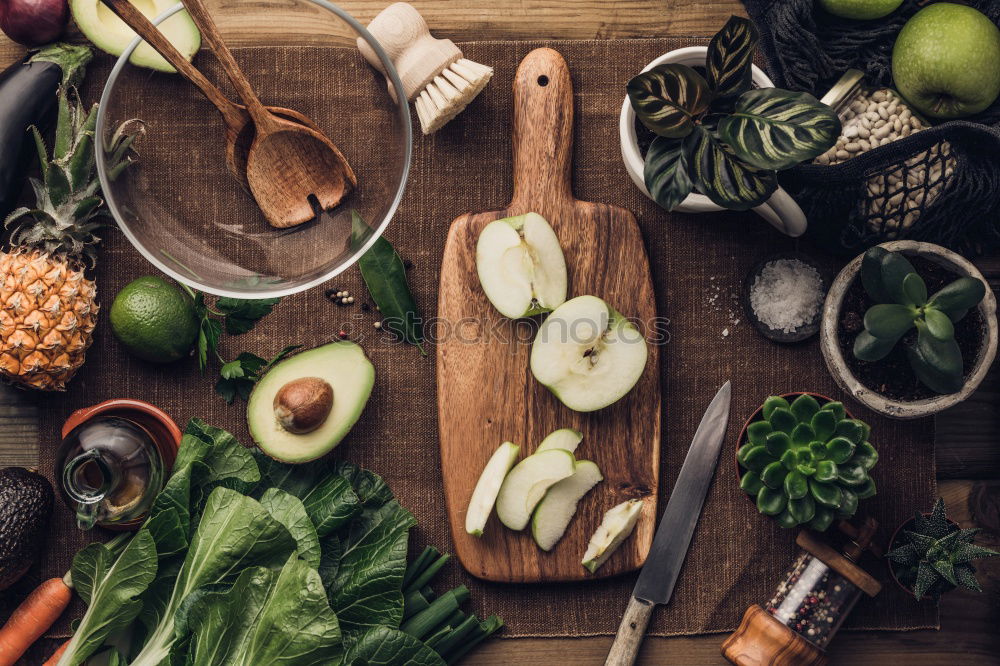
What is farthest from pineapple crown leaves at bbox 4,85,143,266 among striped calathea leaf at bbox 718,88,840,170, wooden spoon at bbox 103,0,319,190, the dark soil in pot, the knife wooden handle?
the dark soil in pot

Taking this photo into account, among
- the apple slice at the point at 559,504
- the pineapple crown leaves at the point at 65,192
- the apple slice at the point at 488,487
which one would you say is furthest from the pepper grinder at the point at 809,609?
the pineapple crown leaves at the point at 65,192

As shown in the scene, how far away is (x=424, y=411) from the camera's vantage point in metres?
1.23

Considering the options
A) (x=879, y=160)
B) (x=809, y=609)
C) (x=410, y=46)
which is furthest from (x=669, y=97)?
(x=809, y=609)

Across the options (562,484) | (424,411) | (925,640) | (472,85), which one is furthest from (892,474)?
(472,85)

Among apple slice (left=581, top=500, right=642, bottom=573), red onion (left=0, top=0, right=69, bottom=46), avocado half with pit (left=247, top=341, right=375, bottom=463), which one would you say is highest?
red onion (left=0, top=0, right=69, bottom=46)

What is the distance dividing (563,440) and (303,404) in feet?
1.32

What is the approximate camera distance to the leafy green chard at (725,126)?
84 centimetres

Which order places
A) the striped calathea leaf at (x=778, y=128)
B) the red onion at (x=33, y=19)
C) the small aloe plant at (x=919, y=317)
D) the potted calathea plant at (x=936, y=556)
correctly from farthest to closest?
the red onion at (x=33, y=19)
the potted calathea plant at (x=936, y=556)
the small aloe plant at (x=919, y=317)
the striped calathea leaf at (x=778, y=128)

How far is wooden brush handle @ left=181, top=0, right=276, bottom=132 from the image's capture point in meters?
0.95

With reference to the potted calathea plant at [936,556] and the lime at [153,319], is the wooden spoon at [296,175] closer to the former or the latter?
the lime at [153,319]

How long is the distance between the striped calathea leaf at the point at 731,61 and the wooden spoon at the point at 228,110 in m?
0.54

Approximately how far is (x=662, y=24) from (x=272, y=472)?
942 millimetres

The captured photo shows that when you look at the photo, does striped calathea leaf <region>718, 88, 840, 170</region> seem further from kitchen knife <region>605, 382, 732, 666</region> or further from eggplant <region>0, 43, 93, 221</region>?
eggplant <region>0, 43, 93, 221</region>

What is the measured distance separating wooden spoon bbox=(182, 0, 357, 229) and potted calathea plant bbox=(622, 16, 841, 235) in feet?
1.42
